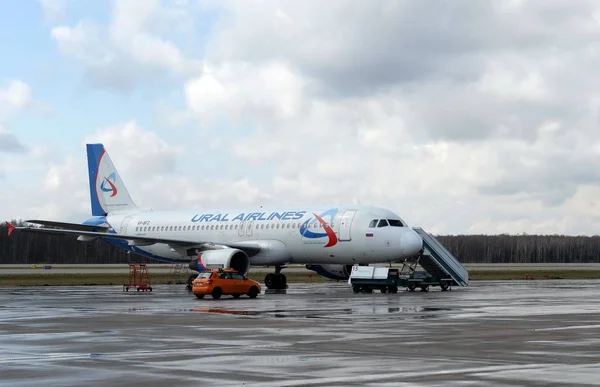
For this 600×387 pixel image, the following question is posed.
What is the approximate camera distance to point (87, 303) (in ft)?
127

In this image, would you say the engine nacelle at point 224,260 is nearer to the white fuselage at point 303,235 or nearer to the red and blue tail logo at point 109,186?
the white fuselage at point 303,235

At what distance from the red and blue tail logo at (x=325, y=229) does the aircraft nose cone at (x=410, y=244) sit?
12.0 ft

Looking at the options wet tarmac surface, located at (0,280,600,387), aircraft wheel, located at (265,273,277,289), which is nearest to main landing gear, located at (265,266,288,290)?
aircraft wheel, located at (265,273,277,289)

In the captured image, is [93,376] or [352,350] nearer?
[93,376]

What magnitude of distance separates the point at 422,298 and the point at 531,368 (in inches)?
1020

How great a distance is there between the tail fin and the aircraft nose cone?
23820 millimetres

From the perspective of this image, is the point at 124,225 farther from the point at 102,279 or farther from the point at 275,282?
the point at 275,282

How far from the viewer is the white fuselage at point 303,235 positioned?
50.3m

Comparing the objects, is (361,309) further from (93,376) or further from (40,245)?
(40,245)

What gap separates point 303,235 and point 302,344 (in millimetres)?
31081

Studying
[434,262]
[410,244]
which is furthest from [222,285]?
[434,262]

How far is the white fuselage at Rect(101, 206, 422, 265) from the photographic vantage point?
50.3 metres

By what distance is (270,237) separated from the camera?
178 ft

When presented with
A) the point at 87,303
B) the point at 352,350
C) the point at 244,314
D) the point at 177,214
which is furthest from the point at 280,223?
the point at 352,350
